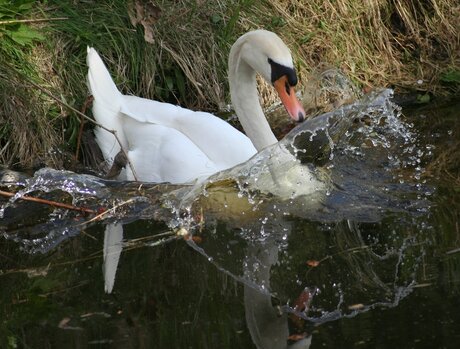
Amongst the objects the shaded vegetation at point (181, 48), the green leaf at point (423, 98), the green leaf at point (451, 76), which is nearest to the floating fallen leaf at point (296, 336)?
the shaded vegetation at point (181, 48)

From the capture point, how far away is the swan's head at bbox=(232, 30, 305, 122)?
546 centimetres

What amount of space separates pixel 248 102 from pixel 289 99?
0.49 meters

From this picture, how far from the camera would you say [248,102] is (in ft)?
19.4

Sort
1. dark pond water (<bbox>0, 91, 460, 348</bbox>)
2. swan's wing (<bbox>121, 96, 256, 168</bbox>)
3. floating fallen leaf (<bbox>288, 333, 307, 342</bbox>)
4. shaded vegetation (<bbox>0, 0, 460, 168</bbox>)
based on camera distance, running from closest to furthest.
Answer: floating fallen leaf (<bbox>288, 333, 307, 342</bbox>), dark pond water (<bbox>0, 91, 460, 348</bbox>), swan's wing (<bbox>121, 96, 256, 168</bbox>), shaded vegetation (<bbox>0, 0, 460, 168</bbox>)

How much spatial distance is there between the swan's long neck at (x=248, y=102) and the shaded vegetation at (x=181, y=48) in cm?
112

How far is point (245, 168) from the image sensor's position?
18.2 feet

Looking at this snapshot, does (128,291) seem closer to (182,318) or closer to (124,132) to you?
(182,318)

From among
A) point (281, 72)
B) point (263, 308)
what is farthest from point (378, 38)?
point (263, 308)

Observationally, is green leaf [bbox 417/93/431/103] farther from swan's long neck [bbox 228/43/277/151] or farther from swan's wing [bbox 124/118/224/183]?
swan's wing [bbox 124/118/224/183]

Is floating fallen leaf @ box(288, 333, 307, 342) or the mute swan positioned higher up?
the mute swan

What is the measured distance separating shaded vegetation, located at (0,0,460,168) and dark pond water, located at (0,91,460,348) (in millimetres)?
740

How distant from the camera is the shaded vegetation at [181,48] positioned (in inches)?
263

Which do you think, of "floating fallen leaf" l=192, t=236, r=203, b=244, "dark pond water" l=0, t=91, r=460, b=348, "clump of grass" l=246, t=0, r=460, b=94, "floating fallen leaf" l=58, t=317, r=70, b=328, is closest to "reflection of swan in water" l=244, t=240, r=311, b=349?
"dark pond water" l=0, t=91, r=460, b=348

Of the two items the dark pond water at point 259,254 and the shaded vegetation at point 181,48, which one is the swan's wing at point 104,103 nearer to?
the shaded vegetation at point 181,48
